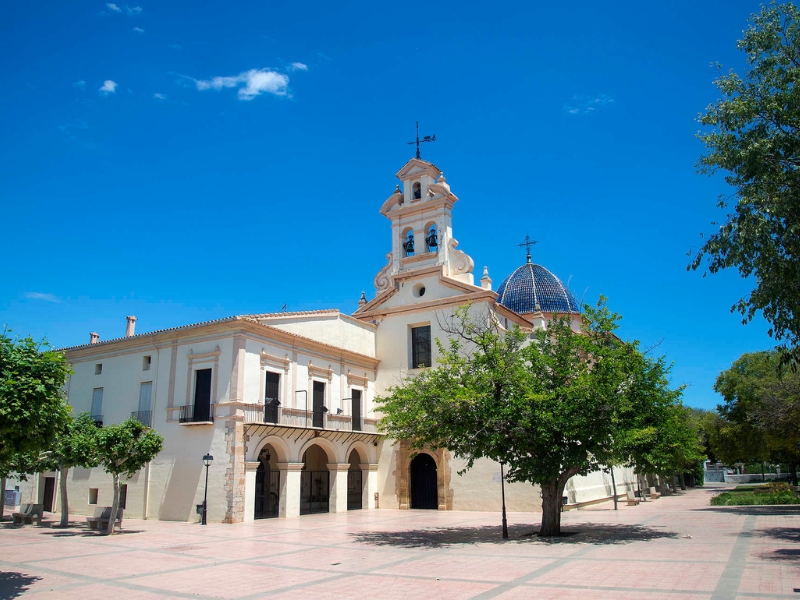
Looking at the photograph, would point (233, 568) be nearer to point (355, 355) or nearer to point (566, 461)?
point (566, 461)

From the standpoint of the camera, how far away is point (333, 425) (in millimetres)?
29047

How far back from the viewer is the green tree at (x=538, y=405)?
1709cm

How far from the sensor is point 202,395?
1016 inches

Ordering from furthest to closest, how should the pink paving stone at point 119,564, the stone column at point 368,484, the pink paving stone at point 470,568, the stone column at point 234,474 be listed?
1. the stone column at point 368,484
2. the stone column at point 234,474
3. the pink paving stone at point 119,564
4. the pink paving stone at point 470,568

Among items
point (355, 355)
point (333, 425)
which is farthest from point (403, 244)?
point (333, 425)

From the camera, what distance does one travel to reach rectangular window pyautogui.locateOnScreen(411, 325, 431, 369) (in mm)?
32062

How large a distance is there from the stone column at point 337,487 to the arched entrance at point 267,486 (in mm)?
2531

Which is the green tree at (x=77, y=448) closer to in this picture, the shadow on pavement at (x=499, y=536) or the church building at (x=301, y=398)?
the church building at (x=301, y=398)

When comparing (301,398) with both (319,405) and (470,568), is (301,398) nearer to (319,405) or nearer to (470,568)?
(319,405)

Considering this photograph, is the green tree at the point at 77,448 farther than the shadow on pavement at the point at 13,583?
Yes

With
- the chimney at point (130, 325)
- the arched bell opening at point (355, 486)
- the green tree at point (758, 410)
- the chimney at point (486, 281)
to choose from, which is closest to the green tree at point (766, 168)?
the green tree at point (758, 410)

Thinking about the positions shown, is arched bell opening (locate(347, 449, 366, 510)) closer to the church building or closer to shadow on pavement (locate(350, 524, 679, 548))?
the church building

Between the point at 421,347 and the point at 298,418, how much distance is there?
8163mm

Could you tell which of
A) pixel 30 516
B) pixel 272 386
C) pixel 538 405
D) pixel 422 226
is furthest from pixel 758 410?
pixel 30 516
